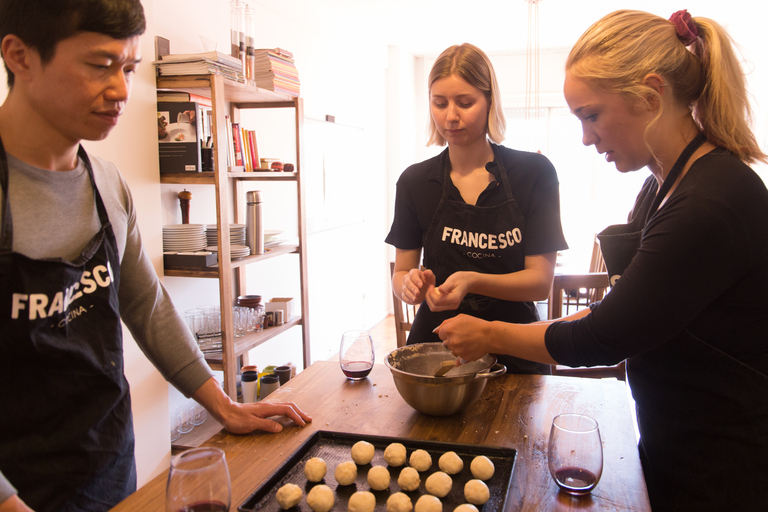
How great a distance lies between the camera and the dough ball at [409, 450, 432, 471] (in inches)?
41.2

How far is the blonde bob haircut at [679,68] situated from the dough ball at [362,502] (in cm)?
89

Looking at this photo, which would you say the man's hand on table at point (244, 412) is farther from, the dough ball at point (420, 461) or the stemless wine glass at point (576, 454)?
the stemless wine glass at point (576, 454)

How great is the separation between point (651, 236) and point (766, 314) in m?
0.26

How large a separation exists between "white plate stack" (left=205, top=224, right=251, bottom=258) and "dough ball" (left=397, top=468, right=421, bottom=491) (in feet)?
6.30

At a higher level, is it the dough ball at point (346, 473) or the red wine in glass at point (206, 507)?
the red wine in glass at point (206, 507)

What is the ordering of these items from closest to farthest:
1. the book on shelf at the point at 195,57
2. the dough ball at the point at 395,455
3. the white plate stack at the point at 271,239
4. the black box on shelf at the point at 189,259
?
the dough ball at the point at 395,455 → the book on shelf at the point at 195,57 → the black box on shelf at the point at 189,259 → the white plate stack at the point at 271,239

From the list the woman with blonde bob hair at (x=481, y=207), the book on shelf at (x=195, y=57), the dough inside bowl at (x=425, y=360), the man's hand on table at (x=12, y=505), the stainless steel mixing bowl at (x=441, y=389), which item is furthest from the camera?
the book on shelf at (x=195, y=57)

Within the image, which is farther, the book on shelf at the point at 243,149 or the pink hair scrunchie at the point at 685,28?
the book on shelf at the point at 243,149

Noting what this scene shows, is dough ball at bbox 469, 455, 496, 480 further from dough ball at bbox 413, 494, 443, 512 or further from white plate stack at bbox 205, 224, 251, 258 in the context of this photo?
white plate stack at bbox 205, 224, 251, 258

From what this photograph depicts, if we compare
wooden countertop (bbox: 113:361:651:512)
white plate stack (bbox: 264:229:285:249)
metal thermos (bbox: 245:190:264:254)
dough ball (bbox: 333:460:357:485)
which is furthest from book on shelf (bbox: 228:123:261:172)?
dough ball (bbox: 333:460:357:485)

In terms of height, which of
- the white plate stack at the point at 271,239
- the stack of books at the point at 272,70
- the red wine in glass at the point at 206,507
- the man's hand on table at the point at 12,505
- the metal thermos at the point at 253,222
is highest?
the stack of books at the point at 272,70

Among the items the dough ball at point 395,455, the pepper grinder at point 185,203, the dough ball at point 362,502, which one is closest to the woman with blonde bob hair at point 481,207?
the dough ball at point 395,455

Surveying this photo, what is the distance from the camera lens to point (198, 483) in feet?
2.49

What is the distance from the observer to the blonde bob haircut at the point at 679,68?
1.10 metres
